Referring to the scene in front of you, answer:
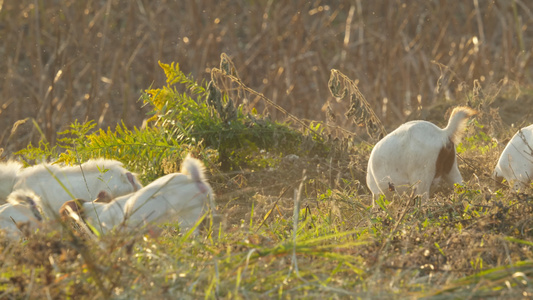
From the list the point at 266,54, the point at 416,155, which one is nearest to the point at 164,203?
the point at 416,155

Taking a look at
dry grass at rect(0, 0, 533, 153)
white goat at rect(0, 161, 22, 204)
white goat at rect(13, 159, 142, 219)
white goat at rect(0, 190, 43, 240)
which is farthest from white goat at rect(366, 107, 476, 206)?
dry grass at rect(0, 0, 533, 153)

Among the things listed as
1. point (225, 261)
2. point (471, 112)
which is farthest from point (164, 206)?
point (471, 112)

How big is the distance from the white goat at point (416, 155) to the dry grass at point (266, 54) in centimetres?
435

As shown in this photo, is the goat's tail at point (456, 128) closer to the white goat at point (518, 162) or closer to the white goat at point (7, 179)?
the white goat at point (518, 162)

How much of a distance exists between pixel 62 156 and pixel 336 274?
3370 millimetres

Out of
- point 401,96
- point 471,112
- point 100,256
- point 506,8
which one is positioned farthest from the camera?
point 506,8

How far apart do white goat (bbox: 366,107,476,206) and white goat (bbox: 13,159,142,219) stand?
1621mm

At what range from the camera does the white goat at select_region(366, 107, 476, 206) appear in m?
4.53

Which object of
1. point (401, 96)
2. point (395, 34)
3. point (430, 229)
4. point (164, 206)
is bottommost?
point (401, 96)

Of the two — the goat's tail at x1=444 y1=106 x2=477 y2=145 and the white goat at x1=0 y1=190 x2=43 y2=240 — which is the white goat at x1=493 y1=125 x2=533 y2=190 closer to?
the goat's tail at x1=444 y1=106 x2=477 y2=145

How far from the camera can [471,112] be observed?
4.68m

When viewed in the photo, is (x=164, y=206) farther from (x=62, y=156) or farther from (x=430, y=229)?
(x=62, y=156)

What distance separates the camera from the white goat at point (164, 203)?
381cm

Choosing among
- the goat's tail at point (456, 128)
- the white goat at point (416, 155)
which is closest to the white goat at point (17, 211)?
the white goat at point (416, 155)
